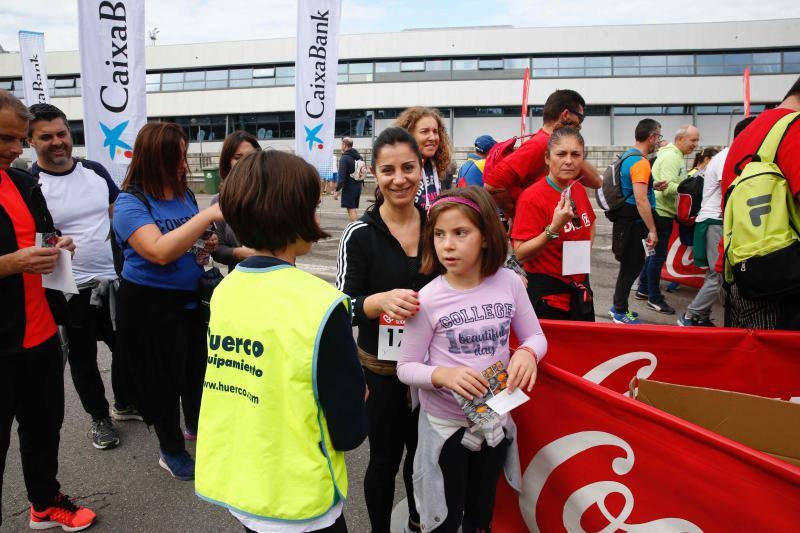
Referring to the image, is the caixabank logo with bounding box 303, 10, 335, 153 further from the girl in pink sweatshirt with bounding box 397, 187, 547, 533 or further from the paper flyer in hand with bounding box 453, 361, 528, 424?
the paper flyer in hand with bounding box 453, 361, 528, 424

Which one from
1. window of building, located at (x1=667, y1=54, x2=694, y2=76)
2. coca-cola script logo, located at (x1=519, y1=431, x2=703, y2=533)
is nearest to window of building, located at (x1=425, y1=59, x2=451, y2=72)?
window of building, located at (x1=667, y1=54, x2=694, y2=76)

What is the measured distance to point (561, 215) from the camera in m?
2.70

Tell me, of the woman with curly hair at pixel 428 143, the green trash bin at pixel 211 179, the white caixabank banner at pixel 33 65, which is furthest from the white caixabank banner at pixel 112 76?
the green trash bin at pixel 211 179

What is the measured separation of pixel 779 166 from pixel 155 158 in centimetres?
306

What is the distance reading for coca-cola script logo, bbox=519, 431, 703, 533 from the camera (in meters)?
1.75

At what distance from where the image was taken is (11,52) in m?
42.2

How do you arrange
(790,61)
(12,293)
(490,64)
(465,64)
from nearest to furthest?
1. (12,293)
2. (790,61)
3. (490,64)
4. (465,64)

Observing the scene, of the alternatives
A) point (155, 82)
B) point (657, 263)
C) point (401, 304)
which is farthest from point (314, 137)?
point (155, 82)

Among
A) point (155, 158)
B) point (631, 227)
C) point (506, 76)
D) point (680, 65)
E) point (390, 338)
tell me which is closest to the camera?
point (390, 338)

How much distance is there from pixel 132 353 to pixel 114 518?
86cm

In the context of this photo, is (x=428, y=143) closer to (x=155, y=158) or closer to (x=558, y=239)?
(x=558, y=239)

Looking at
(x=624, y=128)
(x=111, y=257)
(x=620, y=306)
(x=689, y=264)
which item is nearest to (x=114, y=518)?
(x=111, y=257)

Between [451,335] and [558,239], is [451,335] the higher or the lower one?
the lower one

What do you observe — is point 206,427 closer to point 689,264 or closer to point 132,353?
point 132,353
